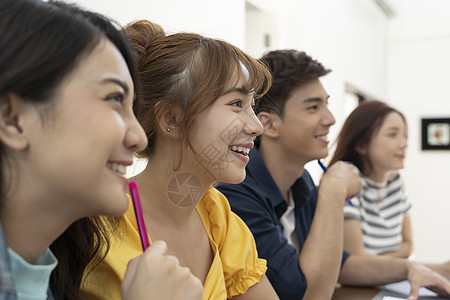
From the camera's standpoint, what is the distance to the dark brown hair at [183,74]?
3.24ft

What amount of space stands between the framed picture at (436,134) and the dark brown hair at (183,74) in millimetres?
4749

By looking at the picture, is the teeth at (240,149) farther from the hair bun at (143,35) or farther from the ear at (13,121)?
the ear at (13,121)

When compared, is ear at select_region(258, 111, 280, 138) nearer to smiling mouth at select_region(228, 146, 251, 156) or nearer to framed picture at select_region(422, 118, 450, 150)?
smiling mouth at select_region(228, 146, 251, 156)

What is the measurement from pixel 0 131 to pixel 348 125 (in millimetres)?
2047

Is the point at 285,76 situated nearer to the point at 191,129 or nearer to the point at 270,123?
the point at 270,123

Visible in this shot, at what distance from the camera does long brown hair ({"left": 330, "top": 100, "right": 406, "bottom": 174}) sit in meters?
2.36

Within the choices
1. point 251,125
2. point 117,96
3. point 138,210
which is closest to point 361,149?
point 251,125

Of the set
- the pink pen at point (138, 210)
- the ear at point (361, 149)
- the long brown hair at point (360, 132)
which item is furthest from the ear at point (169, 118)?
the ear at point (361, 149)

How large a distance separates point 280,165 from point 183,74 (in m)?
0.73

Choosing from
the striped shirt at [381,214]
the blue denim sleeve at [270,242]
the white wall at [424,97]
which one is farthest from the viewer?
the white wall at [424,97]

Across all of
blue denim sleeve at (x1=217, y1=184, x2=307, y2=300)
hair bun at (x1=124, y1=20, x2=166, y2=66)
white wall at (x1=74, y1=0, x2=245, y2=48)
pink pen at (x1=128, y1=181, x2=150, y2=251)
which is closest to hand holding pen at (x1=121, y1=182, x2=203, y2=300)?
pink pen at (x1=128, y1=181, x2=150, y2=251)

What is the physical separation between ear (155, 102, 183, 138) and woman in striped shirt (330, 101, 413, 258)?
1466 millimetres

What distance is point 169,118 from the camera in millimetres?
1009

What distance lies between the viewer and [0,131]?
56 cm
